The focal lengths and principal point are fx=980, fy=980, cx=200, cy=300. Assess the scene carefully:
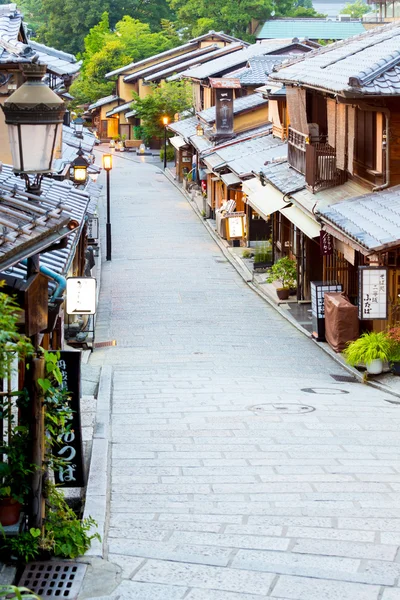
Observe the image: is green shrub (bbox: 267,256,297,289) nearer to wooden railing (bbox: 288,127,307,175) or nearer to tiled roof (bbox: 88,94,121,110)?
wooden railing (bbox: 288,127,307,175)

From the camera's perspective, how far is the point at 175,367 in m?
20.2

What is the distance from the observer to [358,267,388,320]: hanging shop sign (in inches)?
741

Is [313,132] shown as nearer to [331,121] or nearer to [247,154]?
[331,121]

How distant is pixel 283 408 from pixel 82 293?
21.8 feet

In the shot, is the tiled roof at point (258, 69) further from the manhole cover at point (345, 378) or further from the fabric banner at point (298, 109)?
the manhole cover at point (345, 378)

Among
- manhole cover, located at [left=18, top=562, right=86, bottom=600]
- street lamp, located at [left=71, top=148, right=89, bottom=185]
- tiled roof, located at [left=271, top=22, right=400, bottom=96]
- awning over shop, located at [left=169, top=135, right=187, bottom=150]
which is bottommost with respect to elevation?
awning over shop, located at [left=169, top=135, right=187, bottom=150]

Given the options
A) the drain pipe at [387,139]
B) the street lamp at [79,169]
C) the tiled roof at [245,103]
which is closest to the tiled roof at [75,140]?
the street lamp at [79,169]

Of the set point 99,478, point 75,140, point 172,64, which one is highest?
point 99,478

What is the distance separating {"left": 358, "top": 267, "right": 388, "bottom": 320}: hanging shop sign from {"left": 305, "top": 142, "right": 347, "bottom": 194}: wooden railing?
733 centimetres

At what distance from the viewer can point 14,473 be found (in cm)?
805

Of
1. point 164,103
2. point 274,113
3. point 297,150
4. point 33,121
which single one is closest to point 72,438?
point 33,121

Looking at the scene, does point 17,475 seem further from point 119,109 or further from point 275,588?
point 119,109

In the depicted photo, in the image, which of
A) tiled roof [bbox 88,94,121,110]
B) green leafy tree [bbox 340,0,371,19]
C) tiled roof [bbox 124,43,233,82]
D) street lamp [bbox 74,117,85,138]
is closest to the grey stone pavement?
street lamp [bbox 74,117,85,138]

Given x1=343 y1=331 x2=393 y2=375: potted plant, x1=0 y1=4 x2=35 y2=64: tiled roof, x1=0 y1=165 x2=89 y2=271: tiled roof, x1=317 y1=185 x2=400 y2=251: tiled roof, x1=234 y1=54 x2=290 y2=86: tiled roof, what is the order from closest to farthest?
x1=0 y1=165 x2=89 y2=271: tiled roof
x1=0 y1=4 x2=35 y2=64: tiled roof
x1=317 y1=185 x2=400 y2=251: tiled roof
x1=343 y1=331 x2=393 y2=375: potted plant
x1=234 y1=54 x2=290 y2=86: tiled roof
